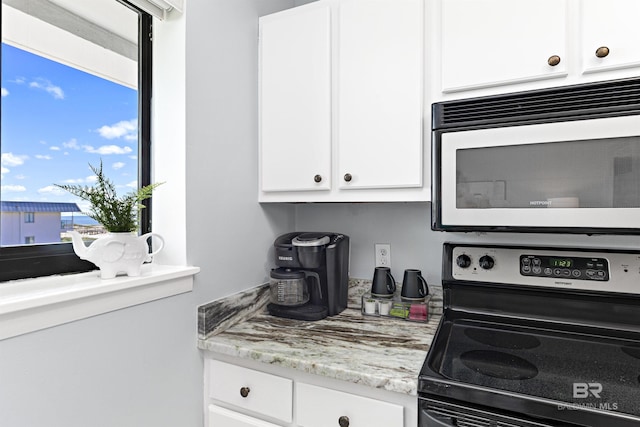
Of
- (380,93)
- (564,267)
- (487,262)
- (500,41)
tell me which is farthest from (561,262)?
(380,93)

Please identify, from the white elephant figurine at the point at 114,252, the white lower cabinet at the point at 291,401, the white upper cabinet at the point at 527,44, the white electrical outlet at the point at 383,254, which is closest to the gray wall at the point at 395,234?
the white electrical outlet at the point at 383,254

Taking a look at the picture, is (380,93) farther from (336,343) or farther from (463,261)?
(336,343)

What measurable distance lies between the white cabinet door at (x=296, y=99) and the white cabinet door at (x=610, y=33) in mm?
839

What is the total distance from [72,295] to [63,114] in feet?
1.86

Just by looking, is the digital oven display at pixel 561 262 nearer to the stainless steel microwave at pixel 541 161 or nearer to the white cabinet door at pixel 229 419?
the stainless steel microwave at pixel 541 161

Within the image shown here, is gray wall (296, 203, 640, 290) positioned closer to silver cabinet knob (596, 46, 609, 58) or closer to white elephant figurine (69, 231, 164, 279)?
silver cabinet knob (596, 46, 609, 58)

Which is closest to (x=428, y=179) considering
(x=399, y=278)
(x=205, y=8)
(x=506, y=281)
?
(x=506, y=281)

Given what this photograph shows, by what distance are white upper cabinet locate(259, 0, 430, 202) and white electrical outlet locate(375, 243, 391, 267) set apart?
38cm

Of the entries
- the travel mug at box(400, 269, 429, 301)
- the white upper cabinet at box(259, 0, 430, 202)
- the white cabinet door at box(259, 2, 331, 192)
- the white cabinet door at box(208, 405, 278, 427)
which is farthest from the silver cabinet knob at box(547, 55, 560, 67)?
the white cabinet door at box(208, 405, 278, 427)

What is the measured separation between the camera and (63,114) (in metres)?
1.09

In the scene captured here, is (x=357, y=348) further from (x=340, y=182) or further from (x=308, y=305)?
(x=340, y=182)

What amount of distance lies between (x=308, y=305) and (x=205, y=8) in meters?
1.22

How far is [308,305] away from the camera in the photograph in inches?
60.9

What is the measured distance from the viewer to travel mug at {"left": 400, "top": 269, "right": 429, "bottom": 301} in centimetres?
148
